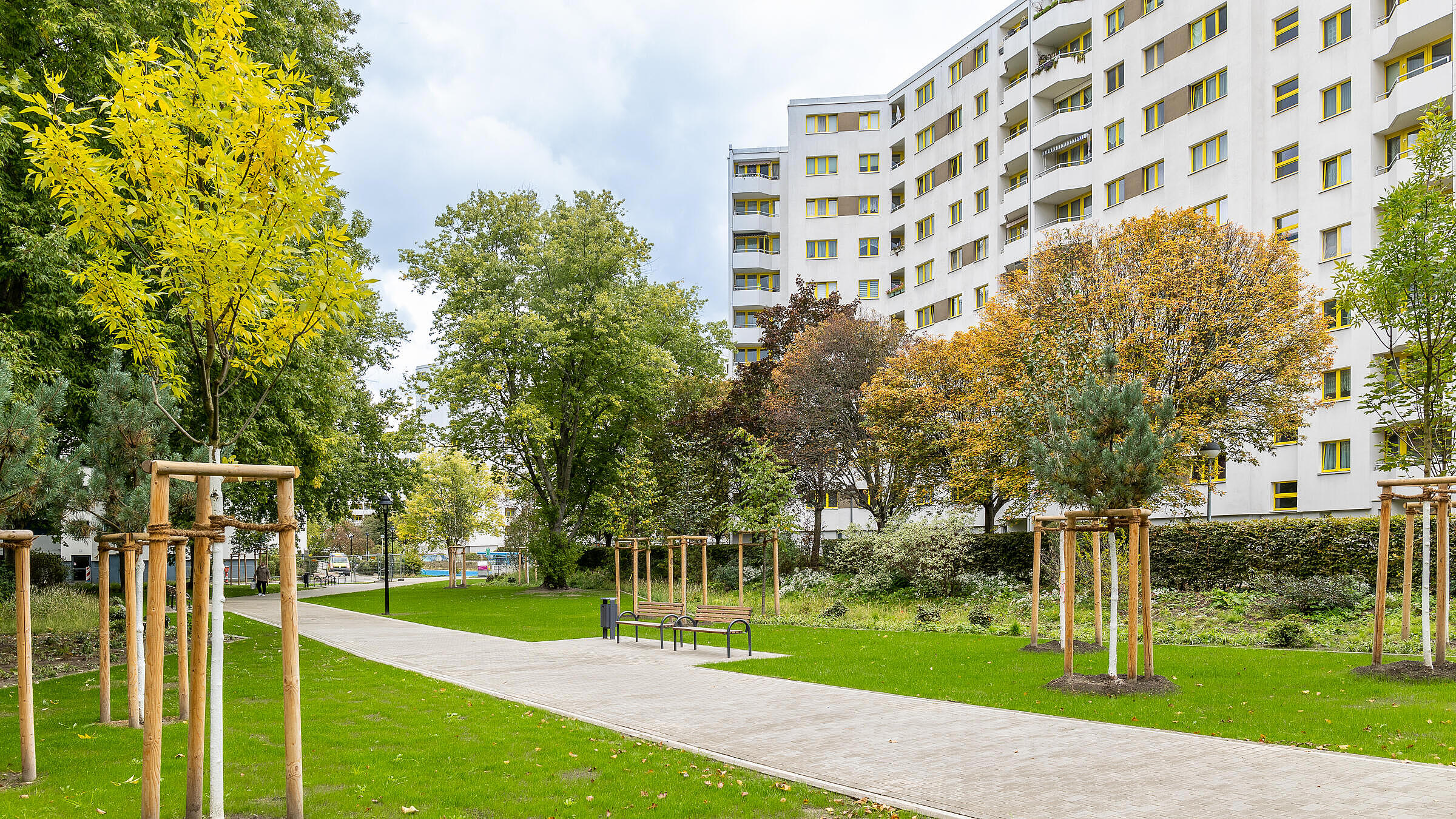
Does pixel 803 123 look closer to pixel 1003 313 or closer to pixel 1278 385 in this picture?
pixel 1003 313

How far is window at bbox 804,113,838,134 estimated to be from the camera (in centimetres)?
6206

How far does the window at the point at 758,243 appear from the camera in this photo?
65000 millimetres

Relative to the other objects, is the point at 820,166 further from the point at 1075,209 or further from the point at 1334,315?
the point at 1334,315

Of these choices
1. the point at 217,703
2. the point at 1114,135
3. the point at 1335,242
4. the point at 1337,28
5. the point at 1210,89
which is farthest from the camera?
the point at 1114,135

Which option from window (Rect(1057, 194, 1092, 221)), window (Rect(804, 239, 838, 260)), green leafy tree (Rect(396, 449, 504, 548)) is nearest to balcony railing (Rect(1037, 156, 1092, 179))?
window (Rect(1057, 194, 1092, 221))

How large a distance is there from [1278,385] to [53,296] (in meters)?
29.1

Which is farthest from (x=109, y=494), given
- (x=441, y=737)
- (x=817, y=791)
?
(x=817, y=791)

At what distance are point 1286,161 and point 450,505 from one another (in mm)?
51344

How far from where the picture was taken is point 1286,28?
35.8 meters

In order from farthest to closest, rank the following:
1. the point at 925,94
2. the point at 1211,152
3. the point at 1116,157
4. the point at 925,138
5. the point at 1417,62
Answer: the point at 925,94
the point at 925,138
the point at 1116,157
the point at 1211,152
the point at 1417,62

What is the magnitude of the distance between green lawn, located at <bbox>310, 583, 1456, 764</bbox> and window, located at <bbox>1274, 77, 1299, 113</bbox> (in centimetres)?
2665

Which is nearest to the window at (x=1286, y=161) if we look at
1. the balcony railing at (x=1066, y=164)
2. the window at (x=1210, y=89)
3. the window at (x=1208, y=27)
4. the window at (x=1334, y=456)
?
the window at (x=1210, y=89)

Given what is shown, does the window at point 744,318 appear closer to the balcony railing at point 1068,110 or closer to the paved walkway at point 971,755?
the balcony railing at point 1068,110

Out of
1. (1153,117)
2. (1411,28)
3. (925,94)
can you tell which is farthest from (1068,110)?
(1411,28)
